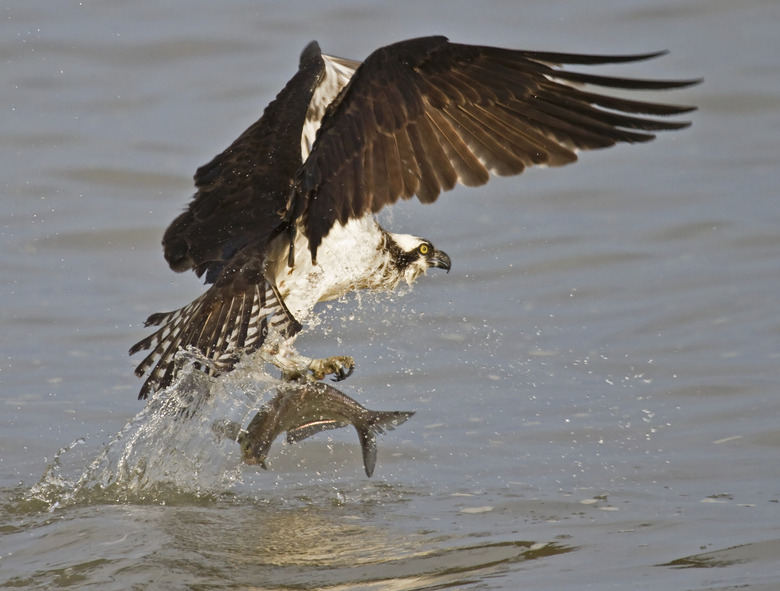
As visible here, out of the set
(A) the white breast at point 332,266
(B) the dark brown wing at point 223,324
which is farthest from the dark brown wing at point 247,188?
(B) the dark brown wing at point 223,324

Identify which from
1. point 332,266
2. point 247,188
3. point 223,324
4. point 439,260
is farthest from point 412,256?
point 223,324

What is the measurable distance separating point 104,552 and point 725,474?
2868mm

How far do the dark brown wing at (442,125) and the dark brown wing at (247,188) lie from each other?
3.23 ft

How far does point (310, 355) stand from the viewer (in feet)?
24.7

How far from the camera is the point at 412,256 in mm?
6629

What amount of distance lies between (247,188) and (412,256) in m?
0.98

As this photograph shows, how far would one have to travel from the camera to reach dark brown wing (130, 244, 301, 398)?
533cm

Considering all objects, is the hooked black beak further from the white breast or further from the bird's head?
the white breast

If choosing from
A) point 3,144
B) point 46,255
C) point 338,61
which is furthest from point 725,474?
point 3,144

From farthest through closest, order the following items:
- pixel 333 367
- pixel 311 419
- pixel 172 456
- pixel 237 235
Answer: pixel 237 235 < pixel 333 367 < pixel 172 456 < pixel 311 419

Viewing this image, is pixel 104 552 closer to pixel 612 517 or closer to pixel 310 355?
pixel 612 517

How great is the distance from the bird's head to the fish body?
112 cm

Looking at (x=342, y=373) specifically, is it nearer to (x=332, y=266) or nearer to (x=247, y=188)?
(x=332, y=266)

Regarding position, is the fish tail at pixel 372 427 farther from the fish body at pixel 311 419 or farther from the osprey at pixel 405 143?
the osprey at pixel 405 143
